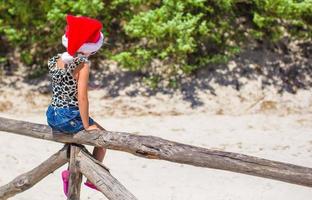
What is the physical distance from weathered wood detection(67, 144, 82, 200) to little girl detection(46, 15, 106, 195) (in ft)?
0.35

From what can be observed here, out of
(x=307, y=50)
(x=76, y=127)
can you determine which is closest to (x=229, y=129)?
(x=307, y=50)

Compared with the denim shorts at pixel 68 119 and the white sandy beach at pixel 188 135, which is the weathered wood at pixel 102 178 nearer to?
the denim shorts at pixel 68 119

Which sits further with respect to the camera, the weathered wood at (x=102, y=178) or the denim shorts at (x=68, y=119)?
the denim shorts at (x=68, y=119)

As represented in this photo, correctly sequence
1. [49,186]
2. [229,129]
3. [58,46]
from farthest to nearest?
1. [58,46]
2. [229,129]
3. [49,186]

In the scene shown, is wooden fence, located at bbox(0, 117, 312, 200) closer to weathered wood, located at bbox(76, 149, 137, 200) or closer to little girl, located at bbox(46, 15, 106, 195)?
weathered wood, located at bbox(76, 149, 137, 200)

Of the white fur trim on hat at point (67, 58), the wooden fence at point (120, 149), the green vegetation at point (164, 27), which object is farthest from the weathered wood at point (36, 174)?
the green vegetation at point (164, 27)

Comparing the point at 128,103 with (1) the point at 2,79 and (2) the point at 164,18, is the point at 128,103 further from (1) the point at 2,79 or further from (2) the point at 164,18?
(1) the point at 2,79

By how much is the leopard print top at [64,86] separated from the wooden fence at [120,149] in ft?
0.84

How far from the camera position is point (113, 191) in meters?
4.28

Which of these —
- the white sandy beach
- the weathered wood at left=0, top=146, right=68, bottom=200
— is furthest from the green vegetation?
the weathered wood at left=0, top=146, right=68, bottom=200

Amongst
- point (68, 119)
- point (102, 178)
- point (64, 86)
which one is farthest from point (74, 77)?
point (102, 178)

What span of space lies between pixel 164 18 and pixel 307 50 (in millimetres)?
2955

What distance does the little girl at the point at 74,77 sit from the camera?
4258 mm

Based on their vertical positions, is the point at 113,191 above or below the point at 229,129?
above
